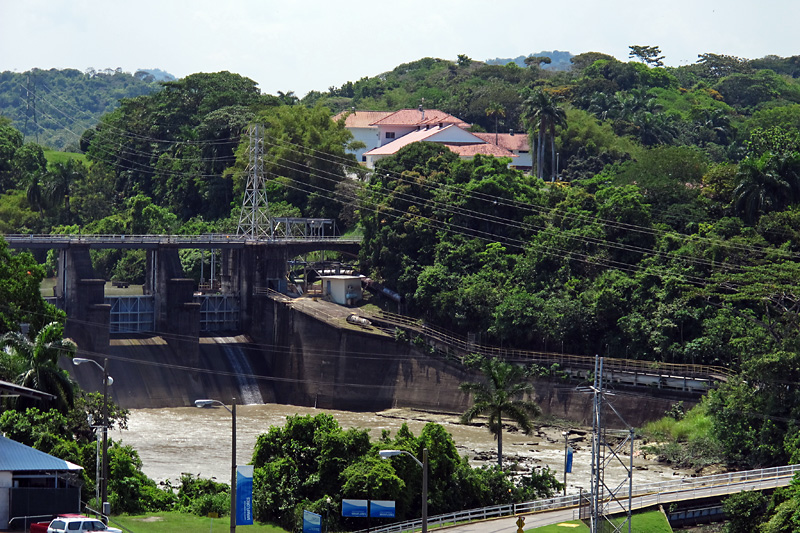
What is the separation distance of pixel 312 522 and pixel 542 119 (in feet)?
262

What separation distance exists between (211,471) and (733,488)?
2960cm

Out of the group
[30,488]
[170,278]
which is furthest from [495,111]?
[30,488]

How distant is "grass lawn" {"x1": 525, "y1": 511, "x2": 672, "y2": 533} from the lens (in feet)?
174

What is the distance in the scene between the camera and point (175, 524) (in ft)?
172

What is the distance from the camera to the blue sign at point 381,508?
5247 cm

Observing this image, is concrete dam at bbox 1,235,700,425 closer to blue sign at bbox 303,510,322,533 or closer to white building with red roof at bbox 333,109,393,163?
blue sign at bbox 303,510,322,533

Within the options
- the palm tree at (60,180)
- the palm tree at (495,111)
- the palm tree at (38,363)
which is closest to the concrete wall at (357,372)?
the palm tree at (38,363)

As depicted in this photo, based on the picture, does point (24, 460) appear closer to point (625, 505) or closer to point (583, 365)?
point (625, 505)

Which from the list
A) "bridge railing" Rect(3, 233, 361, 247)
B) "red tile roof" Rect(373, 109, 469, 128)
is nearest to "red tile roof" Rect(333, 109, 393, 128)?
"red tile roof" Rect(373, 109, 469, 128)

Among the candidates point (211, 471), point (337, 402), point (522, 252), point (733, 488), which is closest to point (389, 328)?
point (337, 402)

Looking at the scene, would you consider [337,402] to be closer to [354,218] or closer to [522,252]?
[522,252]

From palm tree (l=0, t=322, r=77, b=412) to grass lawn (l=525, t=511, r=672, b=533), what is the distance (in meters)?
24.3

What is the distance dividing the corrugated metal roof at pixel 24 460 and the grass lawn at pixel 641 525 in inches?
810

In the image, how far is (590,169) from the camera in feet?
429
